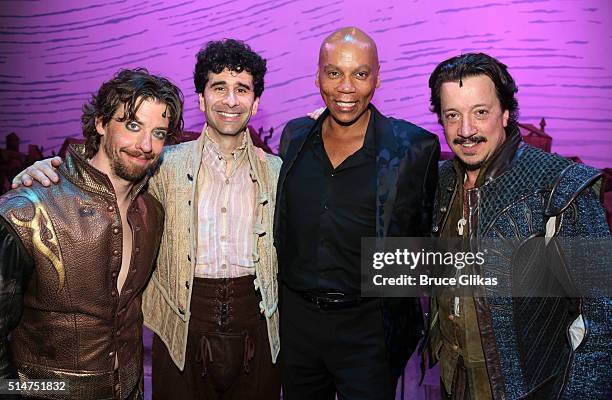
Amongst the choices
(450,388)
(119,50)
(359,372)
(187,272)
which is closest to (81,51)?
(119,50)

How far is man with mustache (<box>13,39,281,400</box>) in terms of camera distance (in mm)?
2605

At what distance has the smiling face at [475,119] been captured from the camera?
2203 millimetres

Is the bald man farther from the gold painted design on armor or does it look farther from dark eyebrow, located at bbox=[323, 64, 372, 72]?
the gold painted design on armor

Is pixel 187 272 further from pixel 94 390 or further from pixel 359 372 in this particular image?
pixel 359 372

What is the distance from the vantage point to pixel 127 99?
2.18 meters

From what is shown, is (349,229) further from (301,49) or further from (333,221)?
(301,49)

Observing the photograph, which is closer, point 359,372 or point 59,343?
point 59,343

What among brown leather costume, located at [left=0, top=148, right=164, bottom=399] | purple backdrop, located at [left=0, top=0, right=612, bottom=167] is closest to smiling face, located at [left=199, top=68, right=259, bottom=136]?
brown leather costume, located at [left=0, top=148, right=164, bottom=399]

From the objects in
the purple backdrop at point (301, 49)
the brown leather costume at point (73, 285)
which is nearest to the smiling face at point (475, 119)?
the brown leather costume at point (73, 285)

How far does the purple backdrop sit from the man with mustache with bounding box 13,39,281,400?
1766 mm

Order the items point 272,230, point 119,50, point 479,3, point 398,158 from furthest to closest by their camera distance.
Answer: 1. point 119,50
2. point 479,3
3. point 272,230
4. point 398,158

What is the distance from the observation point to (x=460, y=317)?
2.22 m

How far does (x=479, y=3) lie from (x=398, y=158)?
2371mm

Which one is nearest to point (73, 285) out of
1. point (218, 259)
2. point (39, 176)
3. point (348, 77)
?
point (39, 176)
